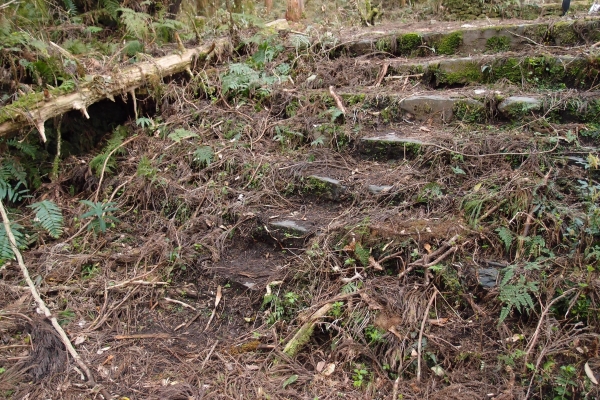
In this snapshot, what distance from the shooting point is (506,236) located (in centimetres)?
304

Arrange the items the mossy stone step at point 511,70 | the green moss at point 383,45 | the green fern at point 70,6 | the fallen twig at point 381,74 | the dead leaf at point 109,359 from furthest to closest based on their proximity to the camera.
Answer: the green fern at point 70,6, the green moss at point 383,45, the fallen twig at point 381,74, the mossy stone step at point 511,70, the dead leaf at point 109,359

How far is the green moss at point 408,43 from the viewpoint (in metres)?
5.64

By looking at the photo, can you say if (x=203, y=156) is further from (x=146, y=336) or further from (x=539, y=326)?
(x=539, y=326)

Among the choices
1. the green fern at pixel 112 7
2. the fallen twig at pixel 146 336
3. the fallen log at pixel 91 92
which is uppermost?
the green fern at pixel 112 7

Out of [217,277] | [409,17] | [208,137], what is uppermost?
[409,17]

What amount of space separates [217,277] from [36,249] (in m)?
2.01

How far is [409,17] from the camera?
9.40 metres

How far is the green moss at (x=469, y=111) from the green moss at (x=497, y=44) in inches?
51.9

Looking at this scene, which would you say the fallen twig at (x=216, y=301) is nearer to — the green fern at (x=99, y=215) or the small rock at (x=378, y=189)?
the green fern at (x=99, y=215)

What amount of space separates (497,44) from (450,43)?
1.82 ft

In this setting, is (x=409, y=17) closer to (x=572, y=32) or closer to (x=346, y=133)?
(x=572, y=32)

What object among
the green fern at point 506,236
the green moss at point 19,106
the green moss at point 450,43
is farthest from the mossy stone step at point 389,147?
the green moss at point 19,106

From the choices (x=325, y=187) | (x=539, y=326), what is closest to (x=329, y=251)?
(x=325, y=187)

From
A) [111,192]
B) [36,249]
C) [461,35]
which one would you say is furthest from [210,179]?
[461,35]
